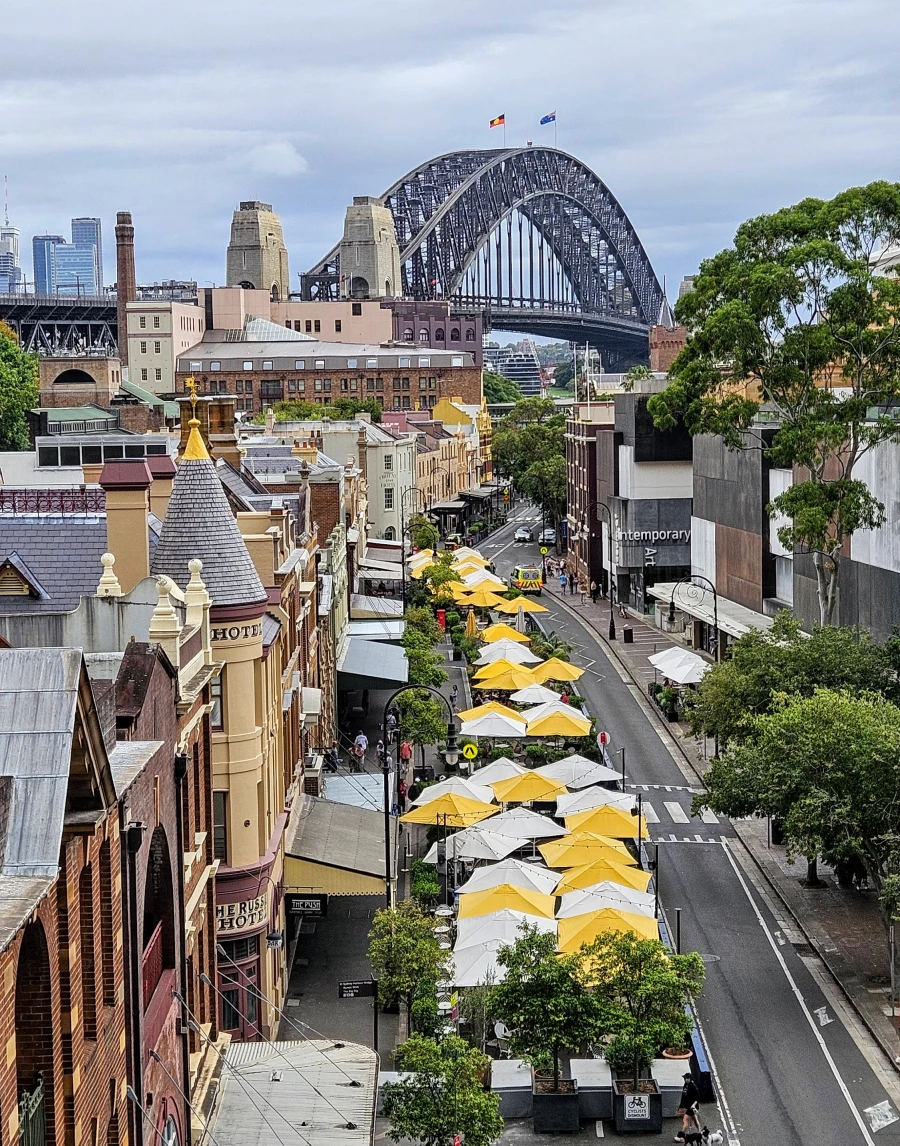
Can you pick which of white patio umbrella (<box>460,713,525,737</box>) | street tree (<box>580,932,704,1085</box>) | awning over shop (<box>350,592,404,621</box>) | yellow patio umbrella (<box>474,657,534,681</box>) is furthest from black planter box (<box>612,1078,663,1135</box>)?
awning over shop (<box>350,592,404,621</box>)

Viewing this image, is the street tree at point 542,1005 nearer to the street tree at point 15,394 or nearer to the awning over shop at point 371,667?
the awning over shop at point 371,667

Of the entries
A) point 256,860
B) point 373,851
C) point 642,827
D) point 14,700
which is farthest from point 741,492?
point 14,700

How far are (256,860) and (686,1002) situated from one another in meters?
10.2

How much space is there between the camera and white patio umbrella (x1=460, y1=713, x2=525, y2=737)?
6391cm

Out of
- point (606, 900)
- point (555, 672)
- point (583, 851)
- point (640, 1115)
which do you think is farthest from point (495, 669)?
point (640, 1115)

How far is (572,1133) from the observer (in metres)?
33.3

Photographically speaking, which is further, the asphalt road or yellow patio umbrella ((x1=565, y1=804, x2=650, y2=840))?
yellow patio umbrella ((x1=565, y1=804, x2=650, y2=840))

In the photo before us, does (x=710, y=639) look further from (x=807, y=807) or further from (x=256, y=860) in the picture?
(x=256, y=860)

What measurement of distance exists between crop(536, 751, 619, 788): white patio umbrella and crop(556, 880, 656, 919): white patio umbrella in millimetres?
14604

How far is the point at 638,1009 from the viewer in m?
34.1

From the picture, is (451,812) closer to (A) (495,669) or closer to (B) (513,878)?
(B) (513,878)

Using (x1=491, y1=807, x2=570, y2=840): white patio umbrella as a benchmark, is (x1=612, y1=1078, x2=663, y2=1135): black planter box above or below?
below

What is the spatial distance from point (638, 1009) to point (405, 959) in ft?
17.7

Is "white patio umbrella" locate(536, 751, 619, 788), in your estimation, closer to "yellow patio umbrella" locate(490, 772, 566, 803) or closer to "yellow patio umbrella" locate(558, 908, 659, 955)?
"yellow patio umbrella" locate(490, 772, 566, 803)
